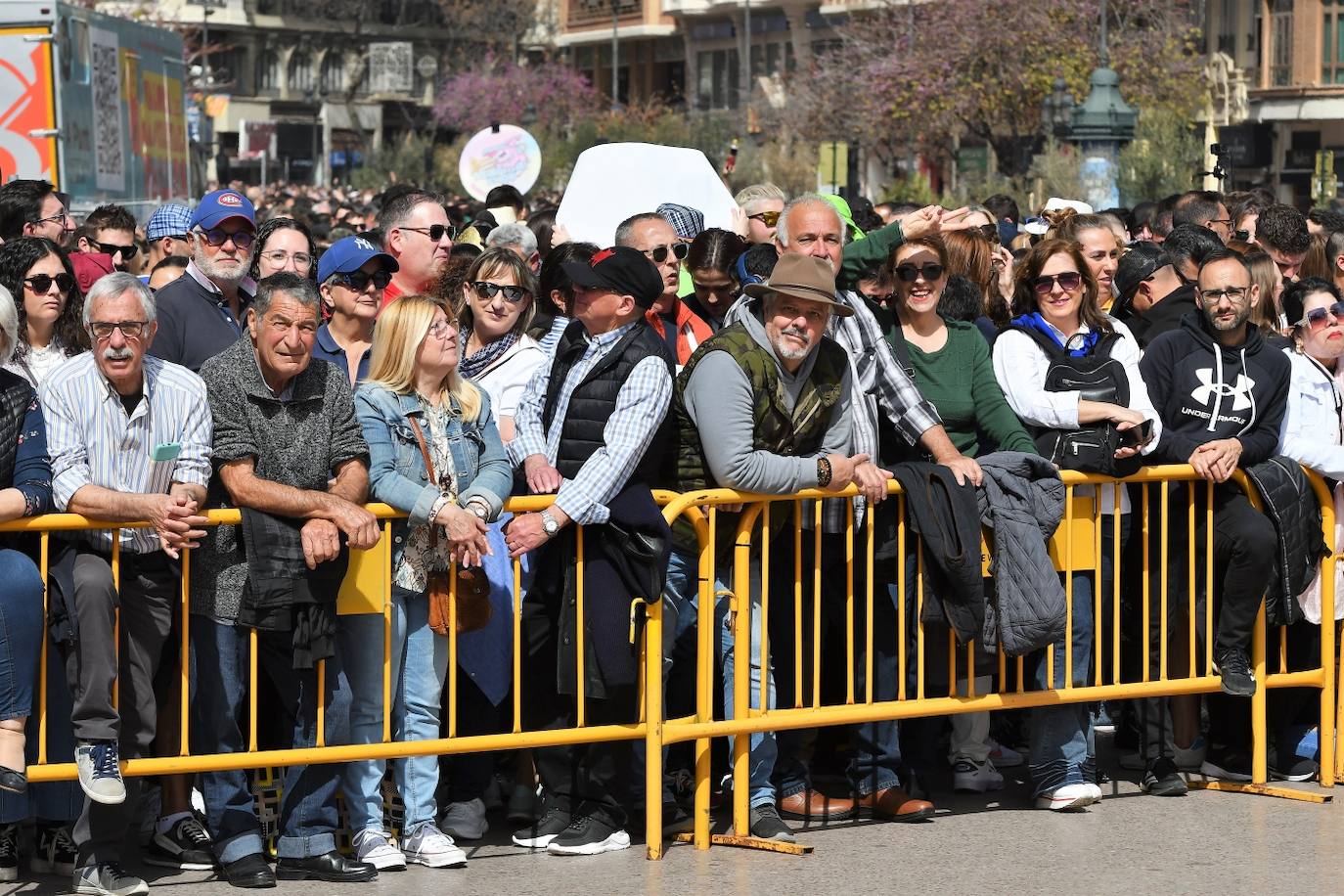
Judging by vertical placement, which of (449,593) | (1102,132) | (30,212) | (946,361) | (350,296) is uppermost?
(1102,132)

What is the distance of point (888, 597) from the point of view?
732 centimetres

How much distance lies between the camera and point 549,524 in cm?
662

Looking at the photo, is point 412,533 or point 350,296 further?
point 350,296

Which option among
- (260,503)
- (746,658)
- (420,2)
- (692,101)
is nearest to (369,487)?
(260,503)

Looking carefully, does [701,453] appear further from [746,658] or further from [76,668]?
[76,668]

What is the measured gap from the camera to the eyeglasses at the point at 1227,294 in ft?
25.4

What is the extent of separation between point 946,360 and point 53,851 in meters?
3.58

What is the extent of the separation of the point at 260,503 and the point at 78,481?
55 centimetres

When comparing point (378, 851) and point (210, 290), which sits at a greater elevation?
point (210, 290)

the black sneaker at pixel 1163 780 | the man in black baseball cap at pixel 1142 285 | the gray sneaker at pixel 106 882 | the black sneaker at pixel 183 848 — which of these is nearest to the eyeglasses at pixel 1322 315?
the man in black baseball cap at pixel 1142 285

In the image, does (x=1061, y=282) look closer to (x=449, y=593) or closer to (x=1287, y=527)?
(x=1287, y=527)

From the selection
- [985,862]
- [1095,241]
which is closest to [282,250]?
[1095,241]

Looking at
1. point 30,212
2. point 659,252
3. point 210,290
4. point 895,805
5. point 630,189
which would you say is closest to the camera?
point 895,805

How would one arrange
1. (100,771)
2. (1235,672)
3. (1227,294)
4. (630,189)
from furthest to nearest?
(630,189) < (1227,294) < (1235,672) < (100,771)
